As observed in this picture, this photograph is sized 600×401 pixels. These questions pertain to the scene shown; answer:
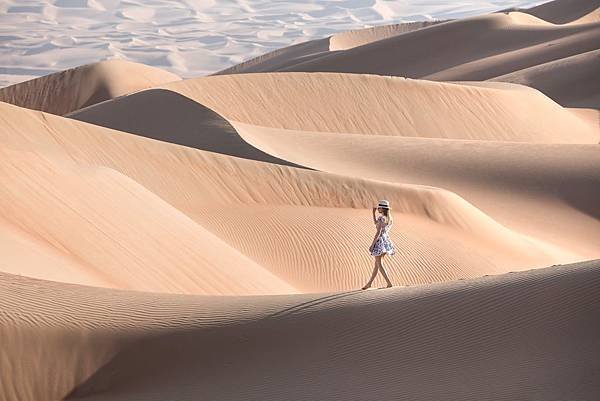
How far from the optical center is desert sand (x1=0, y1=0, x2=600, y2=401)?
6.77 meters

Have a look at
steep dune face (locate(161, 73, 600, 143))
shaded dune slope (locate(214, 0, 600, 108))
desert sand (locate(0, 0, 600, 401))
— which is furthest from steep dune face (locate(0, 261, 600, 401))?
shaded dune slope (locate(214, 0, 600, 108))

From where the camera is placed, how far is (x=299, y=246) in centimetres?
1452

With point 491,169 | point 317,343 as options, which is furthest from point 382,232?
point 491,169

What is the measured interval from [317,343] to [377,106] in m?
21.8

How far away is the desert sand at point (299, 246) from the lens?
677cm

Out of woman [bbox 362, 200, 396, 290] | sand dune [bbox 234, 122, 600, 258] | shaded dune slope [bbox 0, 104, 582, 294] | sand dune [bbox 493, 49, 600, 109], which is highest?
woman [bbox 362, 200, 396, 290]

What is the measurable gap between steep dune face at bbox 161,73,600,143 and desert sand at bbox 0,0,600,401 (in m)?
0.06

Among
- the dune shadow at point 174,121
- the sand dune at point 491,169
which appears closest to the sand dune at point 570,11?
the sand dune at point 491,169

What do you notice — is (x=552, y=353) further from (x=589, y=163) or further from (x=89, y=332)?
(x=589, y=163)

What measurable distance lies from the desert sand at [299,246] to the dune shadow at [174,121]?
2.7 inches

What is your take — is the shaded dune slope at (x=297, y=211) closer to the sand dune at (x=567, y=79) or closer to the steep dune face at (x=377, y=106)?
the steep dune face at (x=377, y=106)

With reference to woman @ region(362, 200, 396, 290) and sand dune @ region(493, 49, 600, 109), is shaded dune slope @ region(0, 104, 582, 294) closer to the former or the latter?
woman @ region(362, 200, 396, 290)

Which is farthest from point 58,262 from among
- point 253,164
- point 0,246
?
point 253,164

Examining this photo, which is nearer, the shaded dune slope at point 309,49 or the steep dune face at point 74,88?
the steep dune face at point 74,88
